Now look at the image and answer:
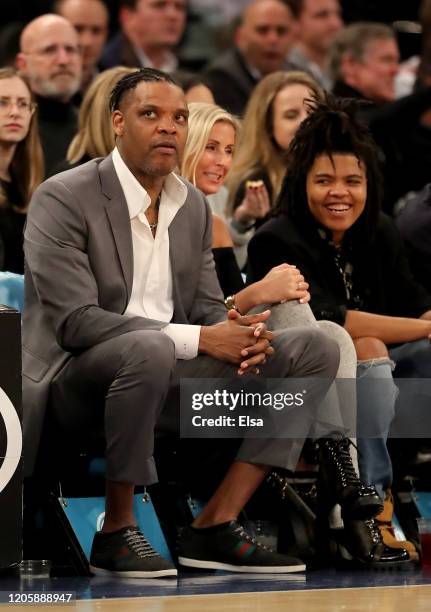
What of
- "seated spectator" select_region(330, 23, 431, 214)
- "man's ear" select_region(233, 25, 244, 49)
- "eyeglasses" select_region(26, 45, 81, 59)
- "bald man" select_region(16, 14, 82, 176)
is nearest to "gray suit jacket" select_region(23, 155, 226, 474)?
"bald man" select_region(16, 14, 82, 176)

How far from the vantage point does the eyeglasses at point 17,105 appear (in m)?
→ 5.16

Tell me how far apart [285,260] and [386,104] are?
2.62 meters

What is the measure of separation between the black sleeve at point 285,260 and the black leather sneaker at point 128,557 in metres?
1.10

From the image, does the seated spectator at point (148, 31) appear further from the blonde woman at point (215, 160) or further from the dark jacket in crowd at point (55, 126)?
the blonde woman at point (215, 160)

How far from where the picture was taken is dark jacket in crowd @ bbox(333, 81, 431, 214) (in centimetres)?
675

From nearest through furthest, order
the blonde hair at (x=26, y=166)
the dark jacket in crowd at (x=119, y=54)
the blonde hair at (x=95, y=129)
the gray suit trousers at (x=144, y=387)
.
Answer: the gray suit trousers at (x=144, y=387)
the blonde hair at (x=95, y=129)
the blonde hair at (x=26, y=166)
the dark jacket in crowd at (x=119, y=54)

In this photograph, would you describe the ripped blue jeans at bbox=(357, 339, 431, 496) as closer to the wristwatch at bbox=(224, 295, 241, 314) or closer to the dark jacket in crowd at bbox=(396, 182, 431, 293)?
the wristwatch at bbox=(224, 295, 241, 314)

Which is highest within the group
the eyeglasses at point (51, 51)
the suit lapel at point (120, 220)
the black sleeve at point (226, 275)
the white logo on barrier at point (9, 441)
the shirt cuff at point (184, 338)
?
the eyeglasses at point (51, 51)

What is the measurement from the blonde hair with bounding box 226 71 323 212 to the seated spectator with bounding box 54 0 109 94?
1668 mm

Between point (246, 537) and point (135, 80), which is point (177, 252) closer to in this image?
point (135, 80)

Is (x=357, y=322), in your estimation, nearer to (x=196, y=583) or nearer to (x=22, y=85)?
(x=196, y=583)

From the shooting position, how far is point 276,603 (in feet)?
10.9

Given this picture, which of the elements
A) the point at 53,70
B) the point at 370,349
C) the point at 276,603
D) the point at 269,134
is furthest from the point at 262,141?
the point at 276,603

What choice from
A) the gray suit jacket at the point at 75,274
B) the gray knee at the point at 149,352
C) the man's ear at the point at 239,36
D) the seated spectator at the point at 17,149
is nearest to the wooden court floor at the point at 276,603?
the gray knee at the point at 149,352
